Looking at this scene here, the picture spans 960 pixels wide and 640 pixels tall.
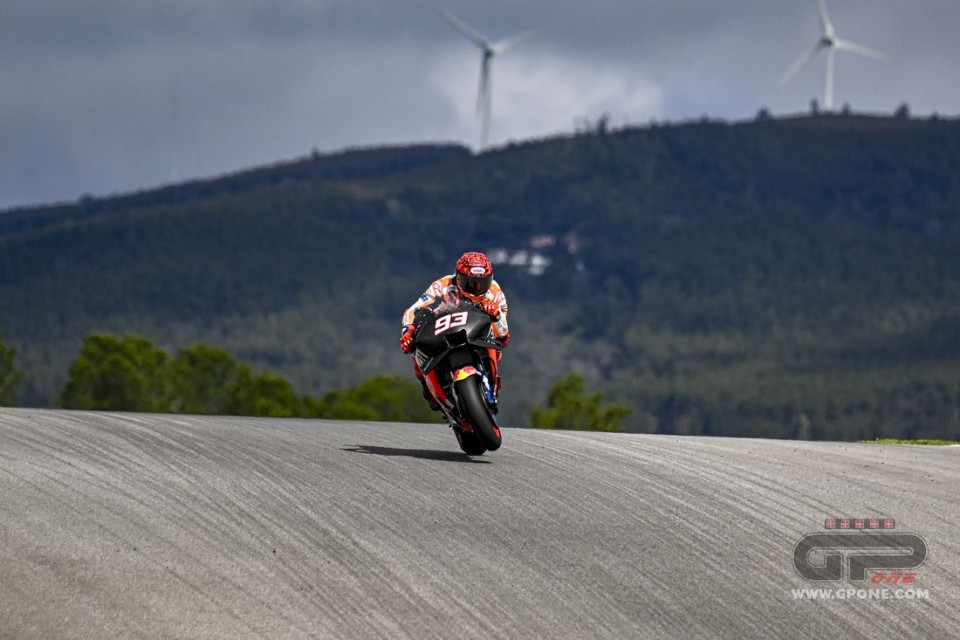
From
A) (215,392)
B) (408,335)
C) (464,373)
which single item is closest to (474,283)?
(408,335)

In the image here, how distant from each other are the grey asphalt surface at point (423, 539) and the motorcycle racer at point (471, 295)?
4.41 feet

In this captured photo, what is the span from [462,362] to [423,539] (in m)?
3.76

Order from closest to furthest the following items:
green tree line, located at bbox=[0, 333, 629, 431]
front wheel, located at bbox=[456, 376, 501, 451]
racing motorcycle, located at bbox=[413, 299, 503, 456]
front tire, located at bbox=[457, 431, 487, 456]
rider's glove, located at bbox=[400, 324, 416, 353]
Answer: front wheel, located at bbox=[456, 376, 501, 451] < racing motorcycle, located at bbox=[413, 299, 503, 456] < rider's glove, located at bbox=[400, 324, 416, 353] < front tire, located at bbox=[457, 431, 487, 456] < green tree line, located at bbox=[0, 333, 629, 431]

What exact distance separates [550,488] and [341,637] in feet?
16.4

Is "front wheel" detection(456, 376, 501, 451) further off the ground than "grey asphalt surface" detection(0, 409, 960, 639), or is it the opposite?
"front wheel" detection(456, 376, 501, 451)

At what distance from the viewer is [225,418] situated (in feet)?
73.6

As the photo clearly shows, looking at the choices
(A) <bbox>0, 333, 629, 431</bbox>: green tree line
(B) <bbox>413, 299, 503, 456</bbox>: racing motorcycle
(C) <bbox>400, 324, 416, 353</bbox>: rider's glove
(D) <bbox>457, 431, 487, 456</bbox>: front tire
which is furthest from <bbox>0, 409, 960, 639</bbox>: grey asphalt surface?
(A) <bbox>0, 333, 629, 431</bbox>: green tree line

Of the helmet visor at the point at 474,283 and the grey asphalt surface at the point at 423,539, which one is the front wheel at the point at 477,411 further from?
the helmet visor at the point at 474,283

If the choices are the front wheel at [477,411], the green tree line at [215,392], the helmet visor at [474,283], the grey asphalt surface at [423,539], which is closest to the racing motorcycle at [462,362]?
the front wheel at [477,411]

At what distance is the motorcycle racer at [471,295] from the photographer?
17.5 meters

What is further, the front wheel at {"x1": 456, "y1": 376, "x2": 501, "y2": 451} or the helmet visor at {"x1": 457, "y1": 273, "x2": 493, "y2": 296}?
the helmet visor at {"x1": 457, "y1": 273, "x2": 493, "y2": 296}

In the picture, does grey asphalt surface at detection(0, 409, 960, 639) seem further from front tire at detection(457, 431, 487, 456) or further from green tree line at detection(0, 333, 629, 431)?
green tree line at detection(0, 333, 629, 431)

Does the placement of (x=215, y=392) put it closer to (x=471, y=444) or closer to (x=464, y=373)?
(x=471, y=444)

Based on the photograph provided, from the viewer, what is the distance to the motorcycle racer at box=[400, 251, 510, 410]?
1750cm
